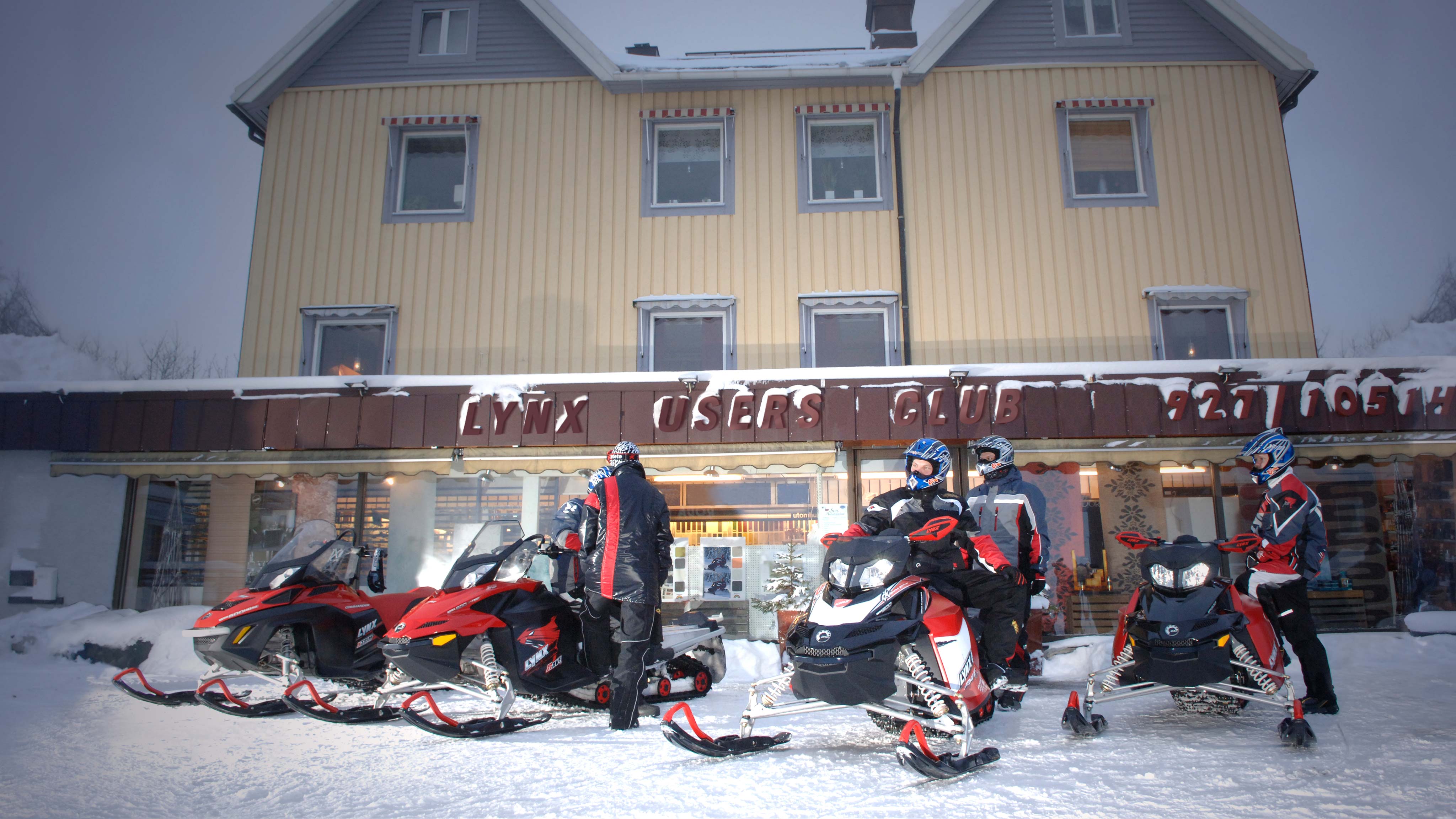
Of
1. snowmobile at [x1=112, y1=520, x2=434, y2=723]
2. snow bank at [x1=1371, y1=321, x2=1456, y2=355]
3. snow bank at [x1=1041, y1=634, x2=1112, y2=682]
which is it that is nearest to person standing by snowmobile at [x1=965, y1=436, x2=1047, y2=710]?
snow bank at [x1=1041, y1=634, x2=1112, y2=682]

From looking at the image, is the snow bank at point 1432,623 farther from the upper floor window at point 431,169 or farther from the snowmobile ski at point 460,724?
the upper floor window at point 431,169

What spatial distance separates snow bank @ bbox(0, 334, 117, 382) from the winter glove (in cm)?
1483

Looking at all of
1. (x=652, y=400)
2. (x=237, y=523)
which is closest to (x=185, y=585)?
(x=237, y=523)

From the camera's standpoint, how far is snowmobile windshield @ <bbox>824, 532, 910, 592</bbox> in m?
3.91

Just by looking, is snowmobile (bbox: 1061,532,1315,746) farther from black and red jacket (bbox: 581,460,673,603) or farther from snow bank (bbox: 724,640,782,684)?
snow bank (bbox: 724,640,782,684)

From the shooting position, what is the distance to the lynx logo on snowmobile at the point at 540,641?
516cm

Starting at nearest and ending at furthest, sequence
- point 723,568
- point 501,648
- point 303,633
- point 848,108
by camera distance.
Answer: point 501,648
point 303,633
point 723,568
point 848,108

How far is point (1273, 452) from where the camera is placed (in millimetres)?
5387

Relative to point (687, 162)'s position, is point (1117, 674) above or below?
below

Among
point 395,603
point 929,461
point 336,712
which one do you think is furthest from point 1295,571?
point 395,603

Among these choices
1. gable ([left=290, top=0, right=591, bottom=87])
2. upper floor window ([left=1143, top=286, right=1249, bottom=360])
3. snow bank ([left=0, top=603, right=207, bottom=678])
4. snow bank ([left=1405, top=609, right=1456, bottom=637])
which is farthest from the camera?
gable ([left=290, top=0, right=591, bottom=87])

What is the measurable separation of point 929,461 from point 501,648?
2.85m

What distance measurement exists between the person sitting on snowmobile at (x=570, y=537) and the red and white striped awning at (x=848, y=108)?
730cm

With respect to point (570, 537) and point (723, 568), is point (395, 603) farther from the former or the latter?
point (723, 568)
